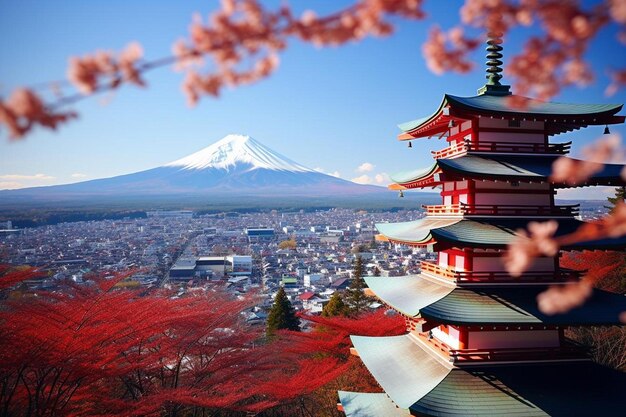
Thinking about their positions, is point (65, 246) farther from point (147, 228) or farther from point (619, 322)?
point (619, 322)

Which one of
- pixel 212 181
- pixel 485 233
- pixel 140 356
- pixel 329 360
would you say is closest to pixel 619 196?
pixel 329 360

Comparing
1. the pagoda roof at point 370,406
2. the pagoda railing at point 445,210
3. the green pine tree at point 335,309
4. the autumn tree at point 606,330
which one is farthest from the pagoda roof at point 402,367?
the green pine tree at point 335,309

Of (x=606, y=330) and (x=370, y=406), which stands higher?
(x=370, y=406)

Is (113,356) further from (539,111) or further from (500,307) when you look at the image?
(539,111)

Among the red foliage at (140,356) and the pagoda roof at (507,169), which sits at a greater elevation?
the pagoda roof at (507,169)

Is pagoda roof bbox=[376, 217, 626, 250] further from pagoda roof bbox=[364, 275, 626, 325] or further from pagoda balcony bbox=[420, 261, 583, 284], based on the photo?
pagoda roof bbox=[364, 275, 626, 325]

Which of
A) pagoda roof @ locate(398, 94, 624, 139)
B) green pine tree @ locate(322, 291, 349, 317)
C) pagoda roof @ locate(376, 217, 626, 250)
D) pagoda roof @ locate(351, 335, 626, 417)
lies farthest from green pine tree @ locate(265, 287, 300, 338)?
pagoda roof @ locate(398, 94, 624, 139)

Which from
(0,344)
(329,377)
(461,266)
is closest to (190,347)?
(329,377)

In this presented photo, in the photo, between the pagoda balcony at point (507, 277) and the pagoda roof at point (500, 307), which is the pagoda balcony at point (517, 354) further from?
the pagoda balcony at point (507, 277)
